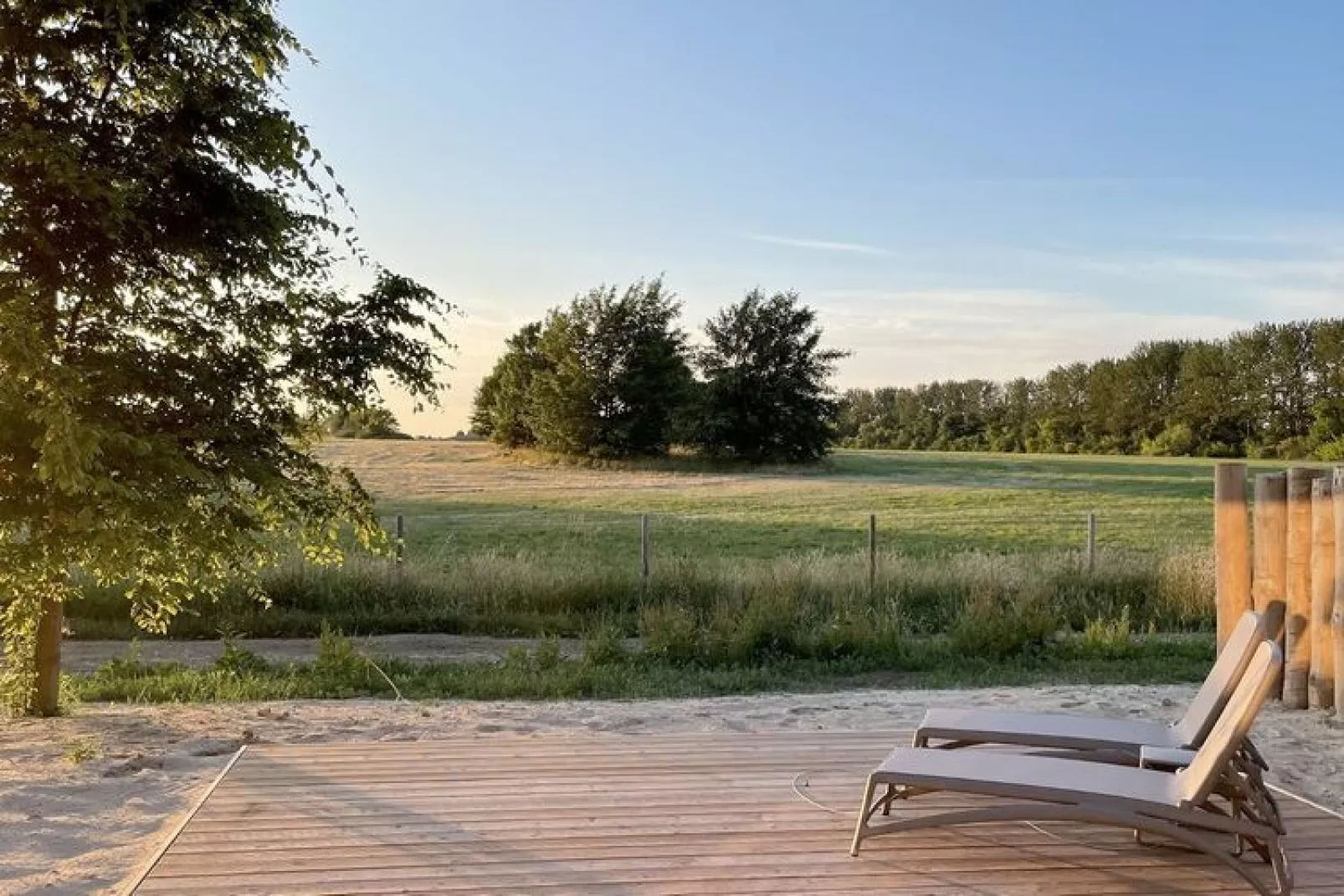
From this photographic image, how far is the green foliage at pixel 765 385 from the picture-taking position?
158 ft

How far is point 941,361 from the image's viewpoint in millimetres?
60188

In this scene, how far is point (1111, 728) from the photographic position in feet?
16.5

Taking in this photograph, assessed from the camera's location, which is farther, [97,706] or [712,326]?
[712,326]

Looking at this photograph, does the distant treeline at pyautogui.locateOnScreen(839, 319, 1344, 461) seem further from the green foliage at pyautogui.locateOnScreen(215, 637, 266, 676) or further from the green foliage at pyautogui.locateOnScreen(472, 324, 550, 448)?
the green foliage at pyautogui.locateOnScreen(215, 637, 266, 676)

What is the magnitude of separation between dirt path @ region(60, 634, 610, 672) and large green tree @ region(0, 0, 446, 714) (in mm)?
3191

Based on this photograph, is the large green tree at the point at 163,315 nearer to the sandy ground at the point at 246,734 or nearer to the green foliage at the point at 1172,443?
the sandy ground at the point at 246,734

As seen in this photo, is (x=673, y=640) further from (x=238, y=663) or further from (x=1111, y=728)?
(x=1111, y=728)

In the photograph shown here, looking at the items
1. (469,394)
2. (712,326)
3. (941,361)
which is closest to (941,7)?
(712,326)

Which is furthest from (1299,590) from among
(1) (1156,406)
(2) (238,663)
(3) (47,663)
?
(1) (1156,406)

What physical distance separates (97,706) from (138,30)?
4.91 meters

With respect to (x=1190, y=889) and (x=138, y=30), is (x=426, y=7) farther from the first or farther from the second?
(x=1190, y=889)

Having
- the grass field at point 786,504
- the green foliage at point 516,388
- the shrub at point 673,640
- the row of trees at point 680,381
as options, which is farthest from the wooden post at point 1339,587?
the green foliage at point 516,388

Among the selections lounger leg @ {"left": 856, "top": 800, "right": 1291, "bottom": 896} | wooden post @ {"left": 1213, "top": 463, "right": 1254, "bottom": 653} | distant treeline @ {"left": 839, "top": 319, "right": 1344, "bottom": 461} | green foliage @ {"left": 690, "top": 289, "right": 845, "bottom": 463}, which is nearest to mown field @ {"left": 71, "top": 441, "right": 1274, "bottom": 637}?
green foliage @ {"left": 690, "top": 289, "right": 845, "bottom": 463}

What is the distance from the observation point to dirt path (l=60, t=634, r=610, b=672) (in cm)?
1134
